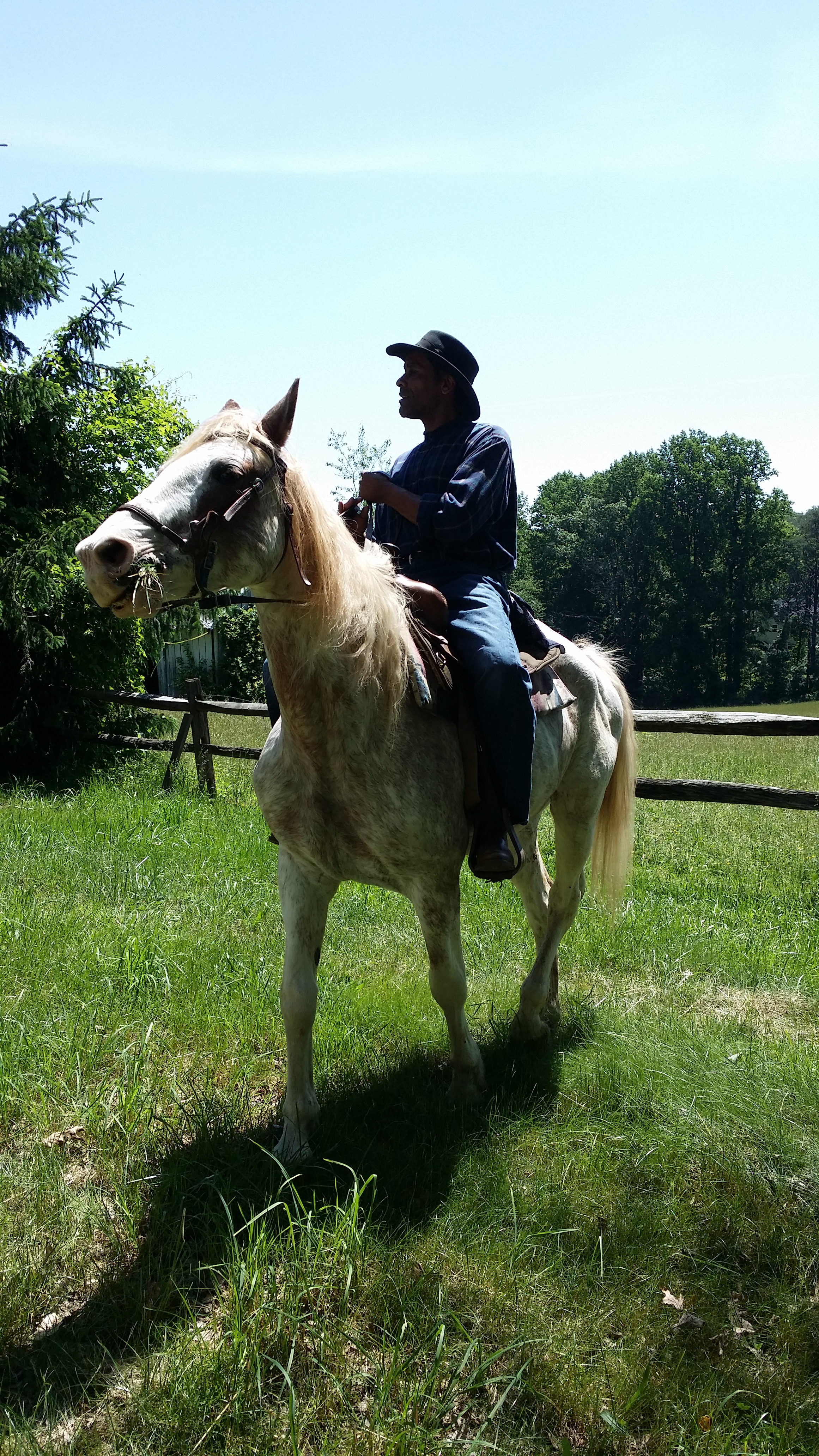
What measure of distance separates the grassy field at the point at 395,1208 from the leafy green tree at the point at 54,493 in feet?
17.4

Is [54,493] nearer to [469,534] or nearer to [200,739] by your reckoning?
[200,739]

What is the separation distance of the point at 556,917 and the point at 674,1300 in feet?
7.03

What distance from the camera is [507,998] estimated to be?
497cm

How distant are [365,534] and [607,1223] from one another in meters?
2.60

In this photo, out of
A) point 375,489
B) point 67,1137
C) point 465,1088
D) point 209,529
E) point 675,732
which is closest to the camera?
point 209,529

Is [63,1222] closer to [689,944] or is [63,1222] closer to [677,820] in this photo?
[689,944]

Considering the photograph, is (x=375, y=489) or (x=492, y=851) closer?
(x=492, y=851)

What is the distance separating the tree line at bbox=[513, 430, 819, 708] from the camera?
60.7 metres

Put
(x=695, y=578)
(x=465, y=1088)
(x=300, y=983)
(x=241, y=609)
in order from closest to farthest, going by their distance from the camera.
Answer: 1. (x=300, y=983)
2. (x=465, y=1088)
3. (x=241, y=609)
4. (x=695, y=578)

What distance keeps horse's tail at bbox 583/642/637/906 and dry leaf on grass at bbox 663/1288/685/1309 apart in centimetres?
264

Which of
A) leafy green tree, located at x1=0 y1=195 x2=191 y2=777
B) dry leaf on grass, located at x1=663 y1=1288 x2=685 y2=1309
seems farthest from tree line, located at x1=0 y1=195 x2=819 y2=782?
dry leaf on grass, located at x1=663 y1=1288 x2=685 y2=1309

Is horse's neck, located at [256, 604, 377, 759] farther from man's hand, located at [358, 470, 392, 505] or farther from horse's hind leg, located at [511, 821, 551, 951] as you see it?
horse's hind leg, located at [511, 821, 551, 951]

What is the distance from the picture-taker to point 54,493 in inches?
424

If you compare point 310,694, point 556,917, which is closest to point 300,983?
point 310,694
